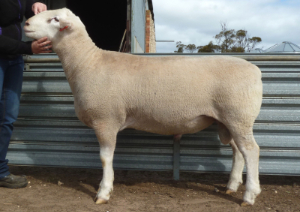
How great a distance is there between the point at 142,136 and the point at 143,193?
0.68 metres

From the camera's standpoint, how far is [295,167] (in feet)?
10.4

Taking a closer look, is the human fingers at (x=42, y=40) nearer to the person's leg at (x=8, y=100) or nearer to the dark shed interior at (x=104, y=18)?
the person's leg at (x=8, y=100)

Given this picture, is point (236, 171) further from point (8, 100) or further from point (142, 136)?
point (8, 100)

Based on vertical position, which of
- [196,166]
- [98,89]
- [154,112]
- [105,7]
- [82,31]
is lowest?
[196,166]

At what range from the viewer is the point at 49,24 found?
8.48 feet

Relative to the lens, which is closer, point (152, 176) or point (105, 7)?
point (152, 176)

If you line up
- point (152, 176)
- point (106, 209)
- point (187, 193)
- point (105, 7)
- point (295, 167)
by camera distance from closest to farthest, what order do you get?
point (106, 209) → point (187, 193) → point (295, 167) → point (152, 176) → point (105, 7)

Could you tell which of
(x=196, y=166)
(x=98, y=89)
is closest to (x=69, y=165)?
(x=98, y=89)

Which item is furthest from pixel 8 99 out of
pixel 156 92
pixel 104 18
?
pixel 104 18

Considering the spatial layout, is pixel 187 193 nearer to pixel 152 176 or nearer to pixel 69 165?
pixel 152 176

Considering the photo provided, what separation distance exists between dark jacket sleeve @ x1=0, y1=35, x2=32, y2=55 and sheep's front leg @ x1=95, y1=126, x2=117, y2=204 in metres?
1.09

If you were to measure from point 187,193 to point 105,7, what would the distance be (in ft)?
32.0

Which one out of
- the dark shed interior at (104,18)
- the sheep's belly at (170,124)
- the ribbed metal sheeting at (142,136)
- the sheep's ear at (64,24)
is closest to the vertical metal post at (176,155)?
the ribbed metal sheeting at (142,136)

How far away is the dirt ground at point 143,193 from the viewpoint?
261 centimetres
